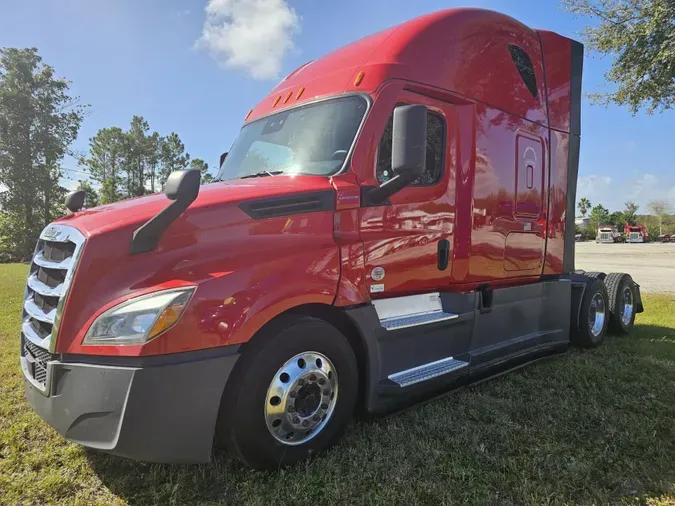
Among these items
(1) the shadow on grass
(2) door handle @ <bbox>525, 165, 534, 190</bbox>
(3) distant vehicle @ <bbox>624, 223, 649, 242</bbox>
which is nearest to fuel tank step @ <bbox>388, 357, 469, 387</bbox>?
(1) the shadow on grass

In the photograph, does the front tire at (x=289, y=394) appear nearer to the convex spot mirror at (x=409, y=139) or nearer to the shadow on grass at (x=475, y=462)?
the shadow on grass at (x=475, y=462)

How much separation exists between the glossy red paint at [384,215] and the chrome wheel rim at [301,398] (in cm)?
41

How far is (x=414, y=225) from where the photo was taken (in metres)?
3.81

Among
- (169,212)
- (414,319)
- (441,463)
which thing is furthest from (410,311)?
(169,212)

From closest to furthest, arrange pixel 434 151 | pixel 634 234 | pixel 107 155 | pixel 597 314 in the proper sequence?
pixel 434 151
pixel 597 314
pixel 107 155
pixel 634 234

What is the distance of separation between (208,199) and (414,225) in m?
1.70

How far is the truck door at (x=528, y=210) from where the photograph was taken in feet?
16.3

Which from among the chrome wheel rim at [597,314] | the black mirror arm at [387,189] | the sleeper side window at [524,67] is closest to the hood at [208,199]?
the black mirror arm at [387,189]

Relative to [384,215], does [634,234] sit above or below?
below

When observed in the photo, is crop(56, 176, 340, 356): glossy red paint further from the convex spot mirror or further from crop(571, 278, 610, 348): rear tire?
crop(571, 278, 610, 348): rear tire

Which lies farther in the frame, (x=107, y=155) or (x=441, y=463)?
(x=107, y=155)

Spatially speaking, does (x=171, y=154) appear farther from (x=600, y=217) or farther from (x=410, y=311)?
(x=600, y=217)

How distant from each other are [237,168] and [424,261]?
73.8 inches

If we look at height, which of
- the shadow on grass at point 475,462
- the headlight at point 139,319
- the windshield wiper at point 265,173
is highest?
the windshield wiper at point 265,173
